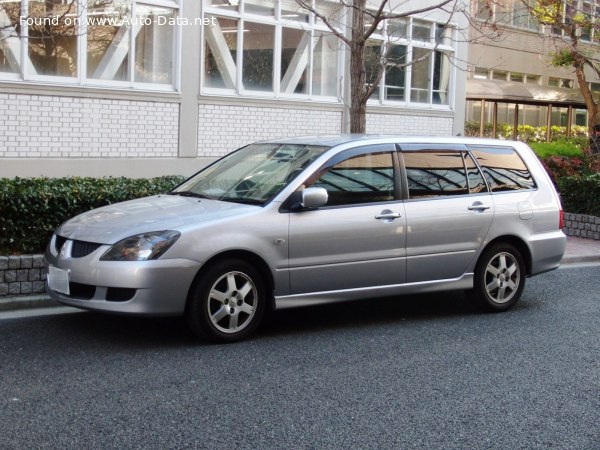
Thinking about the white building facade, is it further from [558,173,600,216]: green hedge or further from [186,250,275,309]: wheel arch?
[186,250,275,309]: wheel arch

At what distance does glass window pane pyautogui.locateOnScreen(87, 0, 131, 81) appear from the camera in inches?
695

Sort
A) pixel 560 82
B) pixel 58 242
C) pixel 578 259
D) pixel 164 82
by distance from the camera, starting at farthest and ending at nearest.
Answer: pixel 560 82
pixel 164 82
pixel 578 259
pixel 58 242

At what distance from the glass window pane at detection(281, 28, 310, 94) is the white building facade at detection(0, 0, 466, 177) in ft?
0.11

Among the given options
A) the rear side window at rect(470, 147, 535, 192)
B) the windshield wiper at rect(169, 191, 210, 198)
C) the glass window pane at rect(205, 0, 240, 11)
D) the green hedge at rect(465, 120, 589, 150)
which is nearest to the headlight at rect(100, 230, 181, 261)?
the windshield wiper at rect(169, 191, 210, 198)

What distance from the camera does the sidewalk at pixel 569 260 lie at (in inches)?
325

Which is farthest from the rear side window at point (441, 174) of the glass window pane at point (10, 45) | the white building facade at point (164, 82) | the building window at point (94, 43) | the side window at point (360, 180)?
the glass window pane at point (10, 45)

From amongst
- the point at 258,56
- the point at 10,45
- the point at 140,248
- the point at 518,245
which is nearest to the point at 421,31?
the point at 258,56

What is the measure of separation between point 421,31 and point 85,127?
36.1 feet

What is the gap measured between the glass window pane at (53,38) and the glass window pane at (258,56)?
174 inches

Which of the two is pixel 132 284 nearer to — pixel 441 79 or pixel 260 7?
pixel 260 7

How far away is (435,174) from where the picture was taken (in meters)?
8.51

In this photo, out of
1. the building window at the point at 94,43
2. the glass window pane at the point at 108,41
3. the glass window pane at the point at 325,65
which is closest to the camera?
the building window at the point at 94,43

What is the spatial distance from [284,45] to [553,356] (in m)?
15.4

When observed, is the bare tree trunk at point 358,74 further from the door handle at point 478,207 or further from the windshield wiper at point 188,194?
the windshield wiper at point 188,194
